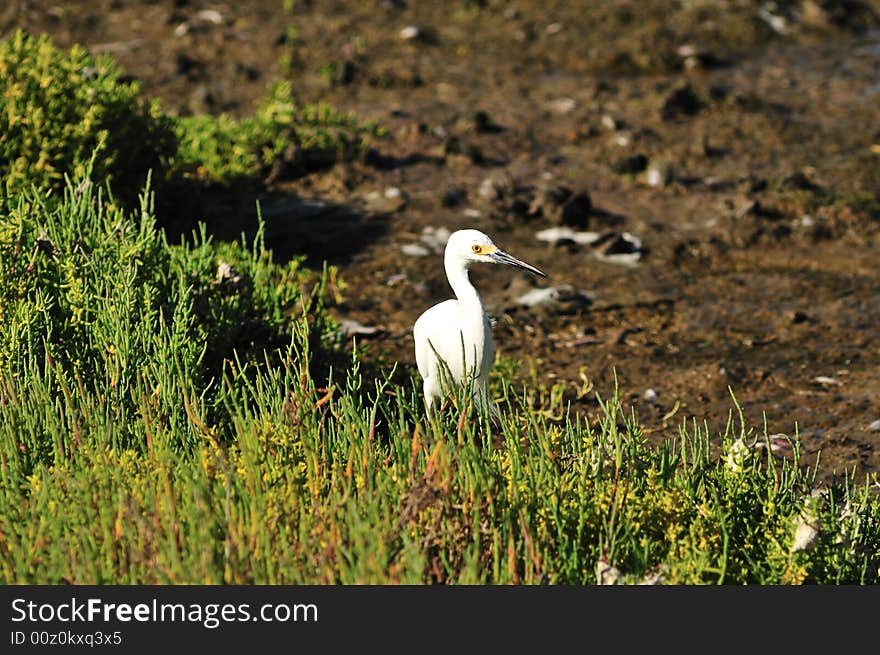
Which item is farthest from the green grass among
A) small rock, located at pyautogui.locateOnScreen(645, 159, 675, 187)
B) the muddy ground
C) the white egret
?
small rock, located at pyautogui.locateOnScreen(645, 159, 675, 187)

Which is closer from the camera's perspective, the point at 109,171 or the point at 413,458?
the point at 413,458

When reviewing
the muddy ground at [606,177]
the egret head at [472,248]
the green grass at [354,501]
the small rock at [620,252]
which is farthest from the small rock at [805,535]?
the small rock at [620,252]

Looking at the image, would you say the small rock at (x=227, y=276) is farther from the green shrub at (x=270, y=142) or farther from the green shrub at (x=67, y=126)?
the green shrub at (x=270, y=142)

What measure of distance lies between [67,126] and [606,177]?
4.06m

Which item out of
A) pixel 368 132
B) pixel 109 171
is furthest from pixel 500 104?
pixel 109 171

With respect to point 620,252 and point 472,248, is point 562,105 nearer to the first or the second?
point 620,252

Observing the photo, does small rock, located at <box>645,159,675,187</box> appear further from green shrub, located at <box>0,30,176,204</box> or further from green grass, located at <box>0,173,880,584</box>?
green grass, located at <box>0,173,880,584</box>

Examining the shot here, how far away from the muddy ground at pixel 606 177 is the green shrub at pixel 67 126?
34.4 inches

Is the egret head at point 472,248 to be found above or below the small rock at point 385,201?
above

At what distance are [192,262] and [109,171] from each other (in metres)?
2.05

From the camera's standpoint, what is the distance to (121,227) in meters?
6.08

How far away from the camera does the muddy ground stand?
22.7ft

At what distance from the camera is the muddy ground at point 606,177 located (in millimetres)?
6914

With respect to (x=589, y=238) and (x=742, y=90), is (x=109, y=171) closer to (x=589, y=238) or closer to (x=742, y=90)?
(x=589, y=238)
